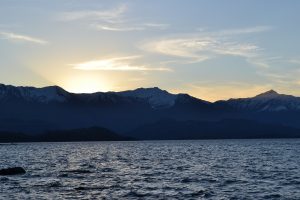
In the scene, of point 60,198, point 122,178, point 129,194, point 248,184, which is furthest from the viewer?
point 122,178

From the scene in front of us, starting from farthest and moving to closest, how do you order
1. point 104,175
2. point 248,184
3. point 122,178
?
1. point 104,175
2. point 122,178
3. point 248,184

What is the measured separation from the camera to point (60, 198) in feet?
197

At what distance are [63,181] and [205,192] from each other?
76.4ft

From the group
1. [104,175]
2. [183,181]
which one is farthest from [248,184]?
[104,175]

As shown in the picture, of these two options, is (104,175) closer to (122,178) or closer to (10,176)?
(122,178)

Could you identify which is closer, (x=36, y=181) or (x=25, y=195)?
(x=25, y=195)

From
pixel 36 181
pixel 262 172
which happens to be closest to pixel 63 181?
pixel 36 181

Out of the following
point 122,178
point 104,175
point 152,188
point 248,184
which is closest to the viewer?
point 152,188

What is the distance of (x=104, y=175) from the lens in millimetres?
90188

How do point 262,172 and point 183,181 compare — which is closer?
point 183,181

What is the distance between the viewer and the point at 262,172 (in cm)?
9500

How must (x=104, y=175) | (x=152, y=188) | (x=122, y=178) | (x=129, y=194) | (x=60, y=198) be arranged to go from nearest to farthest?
1. (x=60, y=198)
2. (x=129, y=194)
3. (x=152, y=188)
4. (x=122, y=178)
5. (x=104, y=175)

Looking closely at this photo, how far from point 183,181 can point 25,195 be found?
25387 mm

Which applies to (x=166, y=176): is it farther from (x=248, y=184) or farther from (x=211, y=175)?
(x=248, y=184)
